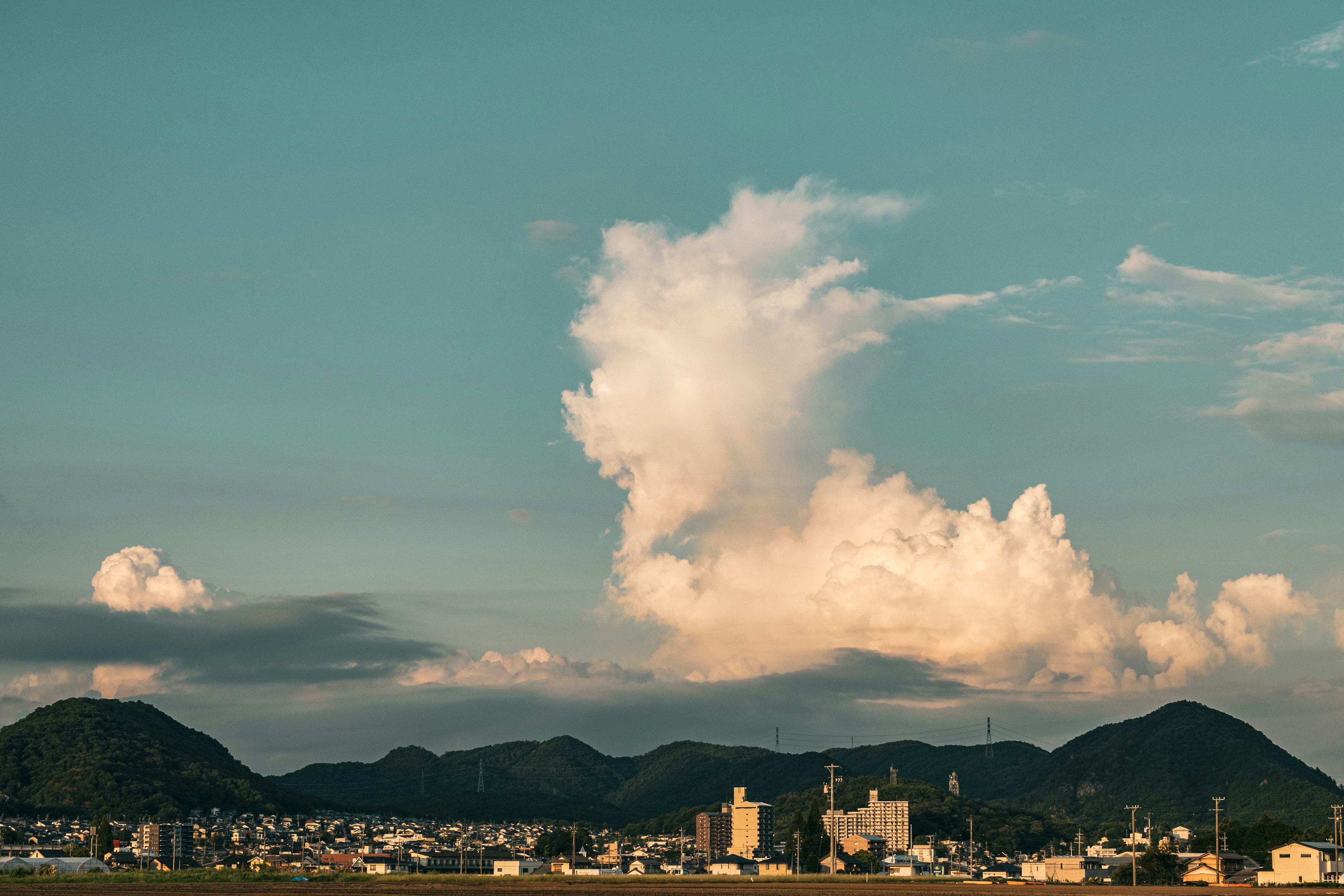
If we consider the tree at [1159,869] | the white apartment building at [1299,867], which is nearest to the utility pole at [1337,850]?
the white apartment building at [1299,867]

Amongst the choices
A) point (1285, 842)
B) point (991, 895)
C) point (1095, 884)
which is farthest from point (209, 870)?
point (1285, 842)

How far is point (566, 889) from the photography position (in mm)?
98562

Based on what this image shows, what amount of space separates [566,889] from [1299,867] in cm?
9476

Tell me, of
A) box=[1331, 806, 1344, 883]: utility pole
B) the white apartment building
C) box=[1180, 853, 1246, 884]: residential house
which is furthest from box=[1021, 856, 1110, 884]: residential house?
the white apartment building

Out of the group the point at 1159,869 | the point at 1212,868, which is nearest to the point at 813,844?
the point at 1159,869

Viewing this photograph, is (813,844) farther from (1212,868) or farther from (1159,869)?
(1212,868)

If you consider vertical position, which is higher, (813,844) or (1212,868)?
(1212,868)

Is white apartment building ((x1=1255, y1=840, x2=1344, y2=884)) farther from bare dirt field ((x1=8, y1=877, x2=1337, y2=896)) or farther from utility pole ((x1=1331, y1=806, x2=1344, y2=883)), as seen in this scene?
bare dirt field ((x1=8, y1=877, x2=1337, y2=896))

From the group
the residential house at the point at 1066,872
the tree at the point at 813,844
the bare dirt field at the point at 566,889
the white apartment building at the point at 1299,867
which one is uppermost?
the bare dirt field at the point at 566,889

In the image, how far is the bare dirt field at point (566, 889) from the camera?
86.3m

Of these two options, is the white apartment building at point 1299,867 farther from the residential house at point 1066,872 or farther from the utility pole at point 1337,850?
the residential house at point 1066,872

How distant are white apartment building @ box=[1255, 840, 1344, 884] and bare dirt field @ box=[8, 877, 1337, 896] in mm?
13980

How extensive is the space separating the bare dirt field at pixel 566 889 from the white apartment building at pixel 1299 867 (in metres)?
14.0

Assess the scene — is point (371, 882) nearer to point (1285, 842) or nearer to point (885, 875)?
point (885, 875)
